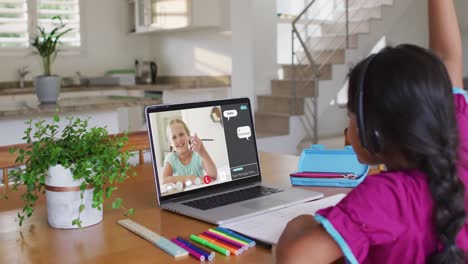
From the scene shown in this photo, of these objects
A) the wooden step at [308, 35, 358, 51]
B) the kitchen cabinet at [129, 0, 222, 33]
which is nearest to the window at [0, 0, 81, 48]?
the kitchen cabinet at [129, 0, 222, 33]

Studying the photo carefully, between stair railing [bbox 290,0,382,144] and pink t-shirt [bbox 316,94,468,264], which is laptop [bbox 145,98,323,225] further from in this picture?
stair railing [bbox 290,0,382,144]

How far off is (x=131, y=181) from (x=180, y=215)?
42 cm

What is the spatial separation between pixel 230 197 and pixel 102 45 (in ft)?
16.1

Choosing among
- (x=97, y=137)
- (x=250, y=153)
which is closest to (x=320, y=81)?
(x=250, y=153)

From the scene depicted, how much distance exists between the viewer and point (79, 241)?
1.10 metres

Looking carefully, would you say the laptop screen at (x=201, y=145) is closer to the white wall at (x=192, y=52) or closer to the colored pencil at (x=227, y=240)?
the colored pencil at (x=227, y=240)

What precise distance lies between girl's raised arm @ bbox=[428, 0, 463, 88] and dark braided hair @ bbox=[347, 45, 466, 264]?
0.38 m

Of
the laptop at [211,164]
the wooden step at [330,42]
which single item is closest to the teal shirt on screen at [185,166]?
the laptop at [211,164]

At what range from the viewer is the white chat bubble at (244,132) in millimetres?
1535

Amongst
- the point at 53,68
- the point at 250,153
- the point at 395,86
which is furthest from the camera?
the point at 53,68

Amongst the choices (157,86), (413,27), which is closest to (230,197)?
(157,86)

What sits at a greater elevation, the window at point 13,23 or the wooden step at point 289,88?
the window at point 13,23

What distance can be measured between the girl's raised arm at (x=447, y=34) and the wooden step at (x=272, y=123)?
4463 mm

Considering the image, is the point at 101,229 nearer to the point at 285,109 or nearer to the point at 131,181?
the point at 131,181
